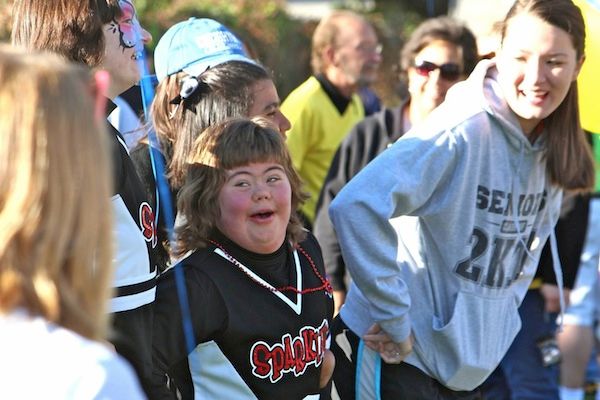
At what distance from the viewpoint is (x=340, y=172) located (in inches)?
210

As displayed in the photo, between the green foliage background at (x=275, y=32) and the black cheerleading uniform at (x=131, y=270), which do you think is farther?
the green foliage background at (x=275, y=32)

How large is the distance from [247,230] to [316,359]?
0.44m

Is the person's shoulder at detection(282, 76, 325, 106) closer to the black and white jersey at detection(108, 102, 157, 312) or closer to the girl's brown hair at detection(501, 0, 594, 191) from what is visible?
the girl's brown hair at detection(501, 0, 594, 191)

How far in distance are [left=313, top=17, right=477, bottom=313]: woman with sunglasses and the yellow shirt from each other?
2.05ft

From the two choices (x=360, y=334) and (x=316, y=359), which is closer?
(x=316, y=359)

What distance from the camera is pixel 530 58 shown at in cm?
354

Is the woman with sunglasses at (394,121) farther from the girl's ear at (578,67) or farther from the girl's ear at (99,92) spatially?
the girl's ear at (99,92)

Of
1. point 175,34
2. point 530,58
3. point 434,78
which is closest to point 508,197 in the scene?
point 530,58

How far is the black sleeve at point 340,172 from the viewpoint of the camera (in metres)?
5.30

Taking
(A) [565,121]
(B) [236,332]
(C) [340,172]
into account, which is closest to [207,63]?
(B) [236,332]

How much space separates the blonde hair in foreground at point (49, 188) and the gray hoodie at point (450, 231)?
1.75 m

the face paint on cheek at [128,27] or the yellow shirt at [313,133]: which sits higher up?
the face paint on cheek at [128,27]

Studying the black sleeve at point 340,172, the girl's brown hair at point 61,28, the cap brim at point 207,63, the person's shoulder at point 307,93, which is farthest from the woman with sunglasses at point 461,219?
the person's shoulder at point 307,93

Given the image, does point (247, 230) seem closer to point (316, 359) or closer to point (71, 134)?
point (316, 359)
